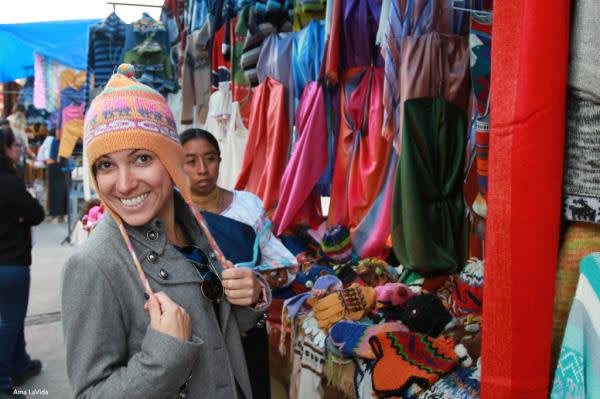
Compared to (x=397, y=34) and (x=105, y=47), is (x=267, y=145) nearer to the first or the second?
(x=397, y=34)

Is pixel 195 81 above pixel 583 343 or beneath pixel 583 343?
above

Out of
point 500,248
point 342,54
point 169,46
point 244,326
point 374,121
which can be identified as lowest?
point 244,326

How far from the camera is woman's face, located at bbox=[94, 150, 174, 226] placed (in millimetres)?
1226

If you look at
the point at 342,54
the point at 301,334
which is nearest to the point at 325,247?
the point at 301,334

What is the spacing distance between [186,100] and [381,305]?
374 cm

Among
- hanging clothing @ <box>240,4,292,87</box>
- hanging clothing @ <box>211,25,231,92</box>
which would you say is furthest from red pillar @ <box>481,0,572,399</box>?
hanging clothing @ <box>211,25,231,92</box>

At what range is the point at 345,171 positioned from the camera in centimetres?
317

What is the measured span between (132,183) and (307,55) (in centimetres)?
249

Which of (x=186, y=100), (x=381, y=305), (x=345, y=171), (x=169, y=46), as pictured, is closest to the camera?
(x=381, y=305)

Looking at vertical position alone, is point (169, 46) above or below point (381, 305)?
above

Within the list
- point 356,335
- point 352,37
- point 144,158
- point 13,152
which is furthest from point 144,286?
point 13,152

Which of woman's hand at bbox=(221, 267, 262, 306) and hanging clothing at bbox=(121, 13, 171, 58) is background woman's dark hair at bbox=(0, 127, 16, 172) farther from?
hanging clothing at bbox=(121, 13, 171, 58)

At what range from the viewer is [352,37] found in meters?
3.03

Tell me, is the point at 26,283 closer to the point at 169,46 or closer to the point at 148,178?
the point at 148,178
